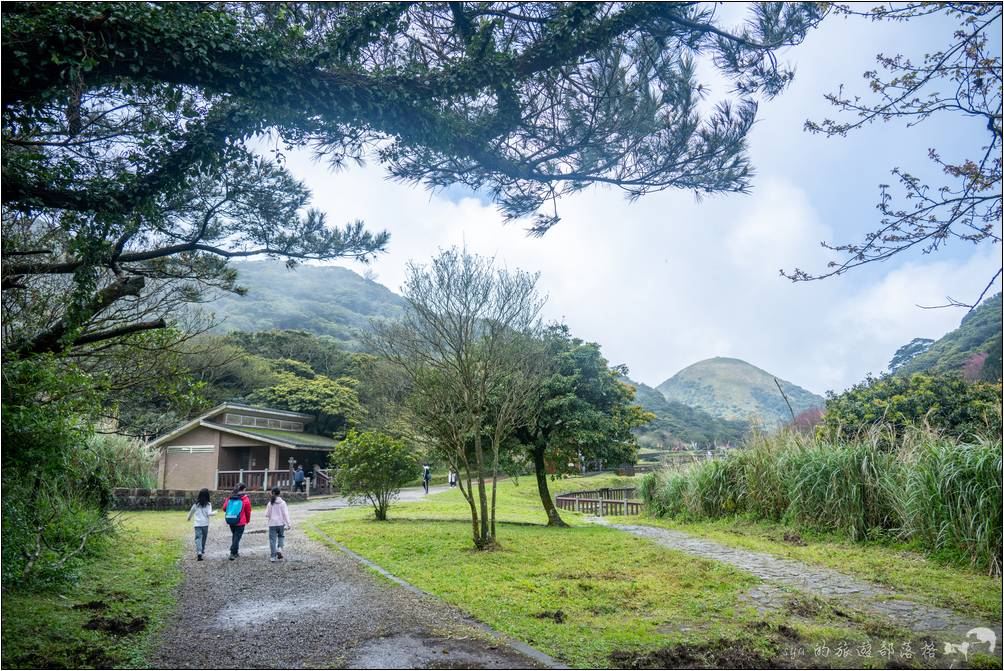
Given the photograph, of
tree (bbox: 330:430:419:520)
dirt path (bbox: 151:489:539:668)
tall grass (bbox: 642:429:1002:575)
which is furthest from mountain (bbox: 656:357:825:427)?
dirt path (bbox: 151:489:539:668)

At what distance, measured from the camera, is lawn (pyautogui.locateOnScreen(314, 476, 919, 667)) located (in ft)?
15.5

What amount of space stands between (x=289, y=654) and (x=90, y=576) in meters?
4.09

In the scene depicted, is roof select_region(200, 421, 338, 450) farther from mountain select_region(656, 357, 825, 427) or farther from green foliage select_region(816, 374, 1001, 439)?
mountain select_region(656, 357, 825, 427)

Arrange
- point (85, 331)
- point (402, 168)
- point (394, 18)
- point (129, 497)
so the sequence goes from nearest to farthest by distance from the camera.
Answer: point (394, 18), point (402, 168), point (85, 331), point (129, 497)

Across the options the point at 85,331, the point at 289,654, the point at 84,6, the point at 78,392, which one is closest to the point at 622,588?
the point at 289,654

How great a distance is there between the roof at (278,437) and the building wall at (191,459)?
567 mm

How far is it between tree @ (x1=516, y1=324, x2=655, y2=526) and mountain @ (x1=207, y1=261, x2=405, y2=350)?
1452 inches

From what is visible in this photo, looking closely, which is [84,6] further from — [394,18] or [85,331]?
[85,331]

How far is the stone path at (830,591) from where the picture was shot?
5215 millimetres

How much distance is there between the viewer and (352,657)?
4.55 m

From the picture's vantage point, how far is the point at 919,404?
1445cm

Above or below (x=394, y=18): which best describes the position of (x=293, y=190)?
below

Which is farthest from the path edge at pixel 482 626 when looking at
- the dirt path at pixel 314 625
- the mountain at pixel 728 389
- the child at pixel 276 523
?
the mountain at pixel 728 389

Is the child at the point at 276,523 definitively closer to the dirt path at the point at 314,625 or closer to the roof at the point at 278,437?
the dirt path at the point at 314,625
